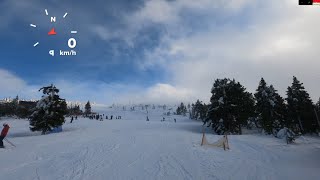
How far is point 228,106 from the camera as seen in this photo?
39781 mm

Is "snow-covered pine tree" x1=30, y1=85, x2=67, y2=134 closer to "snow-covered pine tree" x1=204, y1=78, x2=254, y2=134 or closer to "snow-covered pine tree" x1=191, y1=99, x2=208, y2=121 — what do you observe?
"snow-covered pine tree" x1=204, y1=78, x2=254, y2=134

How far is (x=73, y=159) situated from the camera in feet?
47.9

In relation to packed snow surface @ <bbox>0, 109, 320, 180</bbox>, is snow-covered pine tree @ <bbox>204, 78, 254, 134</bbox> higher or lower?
higher

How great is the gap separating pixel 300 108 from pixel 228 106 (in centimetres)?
1680

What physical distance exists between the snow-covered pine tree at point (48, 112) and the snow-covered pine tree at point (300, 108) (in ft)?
132

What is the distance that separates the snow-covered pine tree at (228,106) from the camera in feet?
131

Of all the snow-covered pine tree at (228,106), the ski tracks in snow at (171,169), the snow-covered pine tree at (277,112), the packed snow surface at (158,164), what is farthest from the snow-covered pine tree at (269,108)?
the ski tracks in snow at (171,169)

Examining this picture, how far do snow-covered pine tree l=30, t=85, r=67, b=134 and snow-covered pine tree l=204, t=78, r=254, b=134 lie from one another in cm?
2363

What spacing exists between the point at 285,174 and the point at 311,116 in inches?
1620

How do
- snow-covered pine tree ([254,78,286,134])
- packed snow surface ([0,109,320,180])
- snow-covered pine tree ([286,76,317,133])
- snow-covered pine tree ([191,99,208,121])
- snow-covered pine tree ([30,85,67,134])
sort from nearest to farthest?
packed snow surface ([0,109,320,180]) → snow-covered pine tree ([30,85,67,134]) → snow-covered pine tree ([254,78,286,134]) → snow-covered pine tree ([286,76,317,133]) → snow-covered pine tree ([191,99,208,121])

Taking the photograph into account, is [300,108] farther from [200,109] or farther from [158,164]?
[200,109]

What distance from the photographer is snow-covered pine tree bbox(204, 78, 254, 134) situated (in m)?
39.9

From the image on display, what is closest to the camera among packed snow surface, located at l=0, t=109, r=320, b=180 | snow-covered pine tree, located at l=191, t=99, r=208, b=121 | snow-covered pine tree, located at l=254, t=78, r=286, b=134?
packed snow surface, located at l=0, t=109, r=320, b=180

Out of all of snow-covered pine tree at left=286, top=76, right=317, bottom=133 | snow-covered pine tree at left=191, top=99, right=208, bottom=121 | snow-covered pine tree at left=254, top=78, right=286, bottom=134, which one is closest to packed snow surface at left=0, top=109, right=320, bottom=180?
snow-covered pine tree at left=254, top=78, right=286, bottom=134
